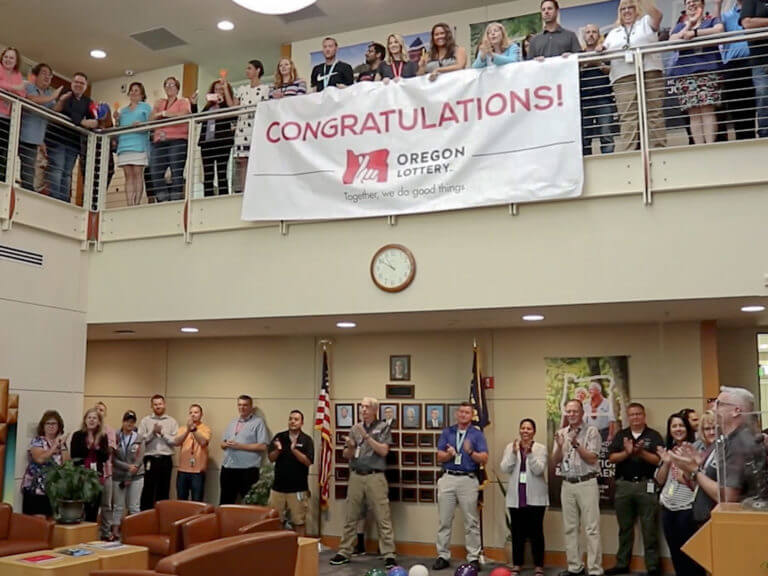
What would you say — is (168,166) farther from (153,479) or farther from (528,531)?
(528,531)

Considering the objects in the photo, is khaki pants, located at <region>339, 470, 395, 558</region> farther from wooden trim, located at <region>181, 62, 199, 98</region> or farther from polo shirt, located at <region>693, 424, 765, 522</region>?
wooden trim, located at <region>181, 62, 199, 98</region>

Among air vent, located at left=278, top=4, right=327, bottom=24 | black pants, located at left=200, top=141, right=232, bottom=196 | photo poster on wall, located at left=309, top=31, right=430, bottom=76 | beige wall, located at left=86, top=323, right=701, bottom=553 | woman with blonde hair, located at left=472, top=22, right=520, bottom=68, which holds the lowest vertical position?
beige wall, located at left=86, top=323, right=701, bottom=553

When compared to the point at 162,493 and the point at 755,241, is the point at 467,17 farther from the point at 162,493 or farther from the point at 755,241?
the point at 162,493

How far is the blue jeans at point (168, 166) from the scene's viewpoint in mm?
8398

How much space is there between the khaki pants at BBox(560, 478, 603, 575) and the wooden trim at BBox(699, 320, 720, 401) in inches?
59.1

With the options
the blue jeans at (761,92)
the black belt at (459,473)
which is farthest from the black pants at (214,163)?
the blue jeans at (761,92)

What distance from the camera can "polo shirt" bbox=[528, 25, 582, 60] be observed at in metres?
7.12

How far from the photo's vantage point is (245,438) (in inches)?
374

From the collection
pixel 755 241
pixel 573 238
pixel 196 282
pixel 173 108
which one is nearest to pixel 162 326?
pixel 196 282

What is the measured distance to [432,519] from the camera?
29.3 ft

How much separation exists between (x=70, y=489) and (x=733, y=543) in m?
5.33

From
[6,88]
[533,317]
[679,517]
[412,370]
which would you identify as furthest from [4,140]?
[679,517]

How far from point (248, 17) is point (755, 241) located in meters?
6.28

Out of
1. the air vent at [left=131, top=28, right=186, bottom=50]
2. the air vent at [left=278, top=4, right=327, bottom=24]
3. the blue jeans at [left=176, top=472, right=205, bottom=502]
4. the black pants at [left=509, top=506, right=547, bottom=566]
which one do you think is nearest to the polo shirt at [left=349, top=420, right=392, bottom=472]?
the black pants at [left=509, top=506, right=547, bottom=566]
